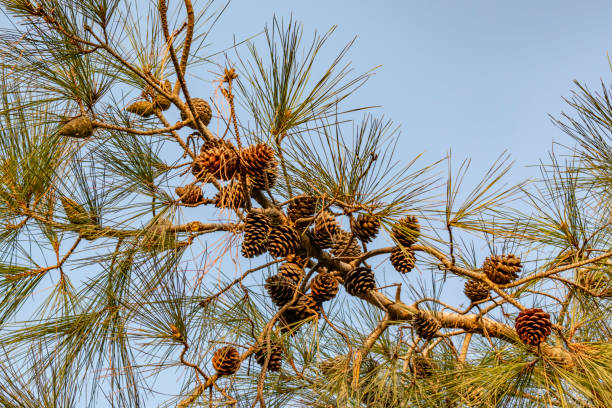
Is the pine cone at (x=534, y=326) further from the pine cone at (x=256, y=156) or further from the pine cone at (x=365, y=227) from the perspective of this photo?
the pine cone at (x=256, y=156)

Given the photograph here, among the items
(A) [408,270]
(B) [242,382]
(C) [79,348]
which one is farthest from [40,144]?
(A) [408,270]

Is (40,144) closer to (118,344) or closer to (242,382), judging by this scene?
(118,344)

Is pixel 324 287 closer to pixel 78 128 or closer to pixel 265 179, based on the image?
pixel 265 179

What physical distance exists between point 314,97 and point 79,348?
783mm

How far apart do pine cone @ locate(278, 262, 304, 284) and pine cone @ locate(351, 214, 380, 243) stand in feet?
0.61

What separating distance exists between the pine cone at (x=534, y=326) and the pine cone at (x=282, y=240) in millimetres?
542

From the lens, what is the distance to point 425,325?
1.54 m

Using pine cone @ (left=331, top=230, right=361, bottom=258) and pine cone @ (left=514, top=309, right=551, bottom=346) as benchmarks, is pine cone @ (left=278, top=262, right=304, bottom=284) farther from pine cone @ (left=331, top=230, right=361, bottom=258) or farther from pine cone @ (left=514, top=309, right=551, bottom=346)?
pine cone @ (left=514, top=309, right=551, bottom=346)

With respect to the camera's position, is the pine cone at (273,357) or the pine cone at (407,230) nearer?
the pine cone at (407,230)

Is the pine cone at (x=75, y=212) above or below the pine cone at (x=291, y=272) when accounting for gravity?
above

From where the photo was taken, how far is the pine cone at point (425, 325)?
154cm

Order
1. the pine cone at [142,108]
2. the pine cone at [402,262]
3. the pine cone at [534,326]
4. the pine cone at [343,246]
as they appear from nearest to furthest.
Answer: the pine cone at [534,326] < the pine cone at [402,262] < the pine cone at [343,246] < the pine cone at [142,108]

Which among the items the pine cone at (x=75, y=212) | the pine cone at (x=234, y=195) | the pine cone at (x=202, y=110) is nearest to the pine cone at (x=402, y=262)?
the pine cone at (x=234, y=195)

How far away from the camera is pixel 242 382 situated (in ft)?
5.05
